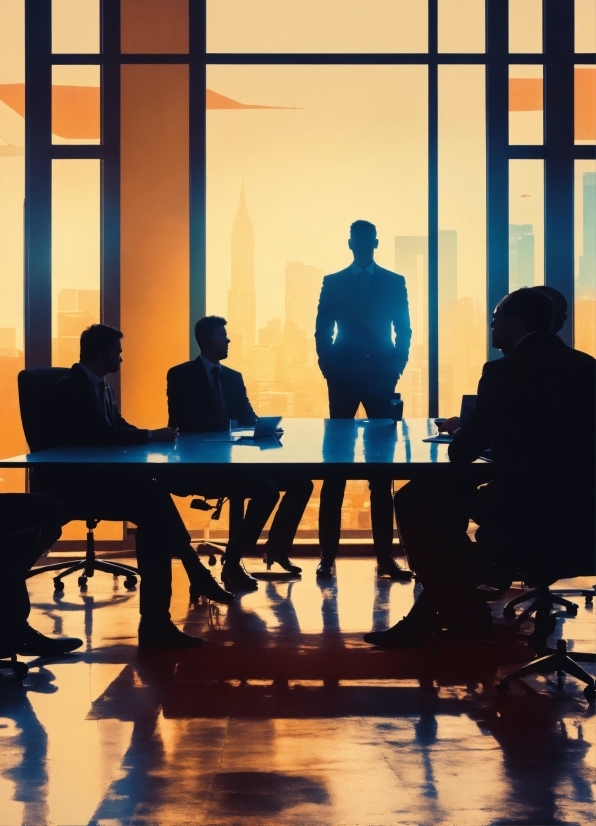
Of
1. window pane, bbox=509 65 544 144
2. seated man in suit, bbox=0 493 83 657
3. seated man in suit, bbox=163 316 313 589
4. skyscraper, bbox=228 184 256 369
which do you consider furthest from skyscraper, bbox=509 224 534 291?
seated man in suit, bbox=0 493 83 657

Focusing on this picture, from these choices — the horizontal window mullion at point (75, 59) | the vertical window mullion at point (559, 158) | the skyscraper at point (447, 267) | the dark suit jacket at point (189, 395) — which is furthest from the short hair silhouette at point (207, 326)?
the vertical window mullion at point (559, 158)

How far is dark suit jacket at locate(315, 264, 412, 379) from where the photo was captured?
18.7ft

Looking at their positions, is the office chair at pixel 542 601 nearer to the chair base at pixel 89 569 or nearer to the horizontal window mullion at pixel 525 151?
the chair base at pixel 89 569

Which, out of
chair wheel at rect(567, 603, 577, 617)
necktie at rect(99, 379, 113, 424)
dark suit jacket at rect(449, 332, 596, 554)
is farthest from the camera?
chair wheel at rect(567, 603, 577, 617)

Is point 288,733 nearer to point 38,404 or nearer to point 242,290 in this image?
point 38,404

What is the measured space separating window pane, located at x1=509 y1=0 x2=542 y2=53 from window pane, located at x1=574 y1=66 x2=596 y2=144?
346mm

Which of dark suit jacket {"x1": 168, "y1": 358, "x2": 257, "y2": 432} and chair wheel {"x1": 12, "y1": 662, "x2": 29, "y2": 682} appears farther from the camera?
dark suit jacket {"x1": 168, "y1": 358, "x2": 257, "y2": 432}

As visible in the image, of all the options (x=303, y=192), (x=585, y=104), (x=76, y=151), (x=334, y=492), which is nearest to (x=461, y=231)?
(x=303, y=192)

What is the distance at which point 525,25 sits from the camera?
6.39 meters

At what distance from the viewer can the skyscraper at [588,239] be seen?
6.40 m

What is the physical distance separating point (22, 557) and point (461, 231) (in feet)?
13.1

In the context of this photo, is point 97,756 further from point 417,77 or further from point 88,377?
point 417,77

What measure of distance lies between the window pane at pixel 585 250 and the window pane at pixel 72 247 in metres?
3.27

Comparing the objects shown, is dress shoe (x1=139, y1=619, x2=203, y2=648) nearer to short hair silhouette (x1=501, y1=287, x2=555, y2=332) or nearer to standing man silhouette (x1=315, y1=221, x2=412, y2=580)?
standing man silhouette (x1=315, y1=221, x2=412, y2=580)
